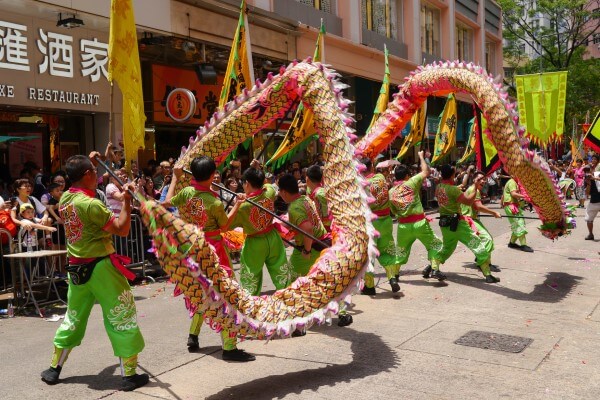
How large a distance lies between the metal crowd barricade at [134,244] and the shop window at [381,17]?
15.4 metres

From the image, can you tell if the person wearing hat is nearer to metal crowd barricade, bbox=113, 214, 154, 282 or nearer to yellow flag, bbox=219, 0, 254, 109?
metal crowd barricade, bbox=113, 214, 154, 282

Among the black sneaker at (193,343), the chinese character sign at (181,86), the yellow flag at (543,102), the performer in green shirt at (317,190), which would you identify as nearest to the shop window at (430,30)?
the chinese character sign at (181,86)

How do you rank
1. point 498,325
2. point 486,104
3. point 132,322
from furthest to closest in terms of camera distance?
point 486,104 < point 498,325 < point 132,322

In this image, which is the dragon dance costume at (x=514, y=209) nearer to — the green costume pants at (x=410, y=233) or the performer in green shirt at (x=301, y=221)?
the green costume pants at (x=410, y=233)

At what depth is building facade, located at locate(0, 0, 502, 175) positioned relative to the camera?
1160 cm

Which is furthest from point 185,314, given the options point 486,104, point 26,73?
point 26,73

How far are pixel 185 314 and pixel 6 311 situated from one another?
7.51ft

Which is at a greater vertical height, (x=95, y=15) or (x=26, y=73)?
(x=95, y=15)

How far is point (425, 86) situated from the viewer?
884 centimetres

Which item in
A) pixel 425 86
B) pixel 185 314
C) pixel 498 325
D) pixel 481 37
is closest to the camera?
pixel 498 325

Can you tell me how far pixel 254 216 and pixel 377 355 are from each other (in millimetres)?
1695

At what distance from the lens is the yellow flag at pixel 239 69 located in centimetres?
1159

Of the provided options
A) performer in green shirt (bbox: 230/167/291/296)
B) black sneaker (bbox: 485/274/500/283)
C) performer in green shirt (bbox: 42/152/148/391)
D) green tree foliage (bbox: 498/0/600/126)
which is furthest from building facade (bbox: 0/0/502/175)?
green tree foliage (bbox: 498/0/600/126)

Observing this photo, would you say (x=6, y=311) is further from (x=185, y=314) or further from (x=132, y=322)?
(x=132, y=322)
